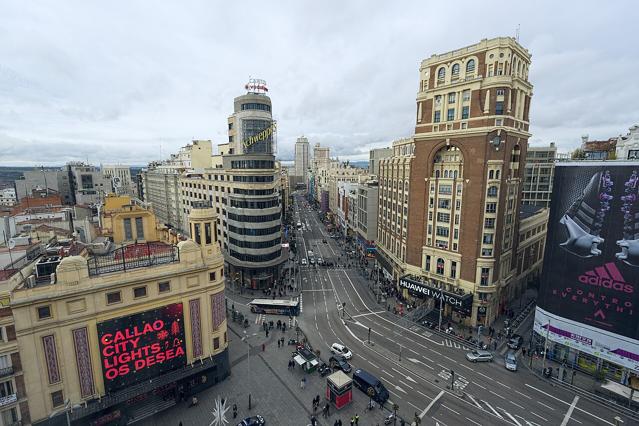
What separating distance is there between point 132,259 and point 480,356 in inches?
1987

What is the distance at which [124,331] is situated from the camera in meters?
34.4

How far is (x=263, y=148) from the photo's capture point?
73.3m

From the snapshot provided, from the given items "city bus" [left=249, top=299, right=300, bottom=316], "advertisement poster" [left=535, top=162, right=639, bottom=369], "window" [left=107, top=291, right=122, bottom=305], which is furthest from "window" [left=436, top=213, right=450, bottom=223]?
"window" [left=107, top=291, right=122, bottom=305]

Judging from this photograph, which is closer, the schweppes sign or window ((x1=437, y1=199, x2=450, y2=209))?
window ((x1=437, y1=199, x2=450, y2=209))

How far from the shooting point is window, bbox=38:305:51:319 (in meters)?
30.0

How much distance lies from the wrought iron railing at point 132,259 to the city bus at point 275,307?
86.9 feet

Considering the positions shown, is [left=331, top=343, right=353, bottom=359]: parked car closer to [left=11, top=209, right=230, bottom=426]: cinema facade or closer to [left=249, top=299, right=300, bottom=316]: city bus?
[left=249, top=299, right=300, bottom=316]: city bus

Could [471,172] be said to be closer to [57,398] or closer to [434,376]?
[434,376]

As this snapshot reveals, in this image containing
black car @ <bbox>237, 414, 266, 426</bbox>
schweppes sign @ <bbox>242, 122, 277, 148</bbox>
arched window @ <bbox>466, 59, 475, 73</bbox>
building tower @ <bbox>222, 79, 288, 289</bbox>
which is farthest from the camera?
schweppes sign @ <bbox>242, 122, 277, 148</bbox>

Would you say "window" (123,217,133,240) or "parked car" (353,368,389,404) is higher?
"window" (123,217,133,240)

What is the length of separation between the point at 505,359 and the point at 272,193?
53.5 metres

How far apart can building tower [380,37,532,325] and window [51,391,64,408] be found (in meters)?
57.4

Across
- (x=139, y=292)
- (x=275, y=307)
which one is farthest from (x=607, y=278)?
(x=139, y=292)

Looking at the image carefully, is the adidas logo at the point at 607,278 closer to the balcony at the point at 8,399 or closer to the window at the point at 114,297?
the window at the point at 114,297
